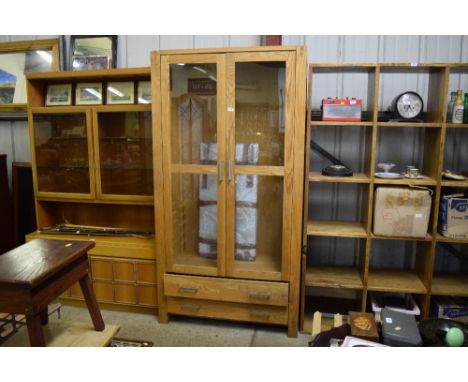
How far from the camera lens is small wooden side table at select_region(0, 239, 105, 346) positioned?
1.44m

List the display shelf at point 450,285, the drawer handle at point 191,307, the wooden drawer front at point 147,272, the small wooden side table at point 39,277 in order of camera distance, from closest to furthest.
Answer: the small wooden side table at point 39,277
the display shelf at point 450,285
the drawer handle at point 191,307
the wooden drawer front at point 147,272

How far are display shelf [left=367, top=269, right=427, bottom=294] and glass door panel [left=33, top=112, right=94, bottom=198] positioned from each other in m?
2.23

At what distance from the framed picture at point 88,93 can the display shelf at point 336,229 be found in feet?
6.32

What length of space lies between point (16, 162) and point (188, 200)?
6.05 feet

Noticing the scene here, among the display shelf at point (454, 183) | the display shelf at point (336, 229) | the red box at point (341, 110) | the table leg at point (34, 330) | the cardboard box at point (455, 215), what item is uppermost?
the red box at point (341, 110)

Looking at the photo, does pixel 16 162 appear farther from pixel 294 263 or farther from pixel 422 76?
pixel 422 76

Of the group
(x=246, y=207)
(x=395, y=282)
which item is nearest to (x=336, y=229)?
(x=395, y=282)

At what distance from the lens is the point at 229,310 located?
2.46 meters

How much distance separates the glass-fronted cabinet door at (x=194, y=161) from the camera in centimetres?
229

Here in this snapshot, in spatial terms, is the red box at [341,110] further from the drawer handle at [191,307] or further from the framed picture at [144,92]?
the drawer handle at [191,307]

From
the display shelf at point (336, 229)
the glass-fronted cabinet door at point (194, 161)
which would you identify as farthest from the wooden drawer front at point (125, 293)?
the display shelf at point (336, 229)

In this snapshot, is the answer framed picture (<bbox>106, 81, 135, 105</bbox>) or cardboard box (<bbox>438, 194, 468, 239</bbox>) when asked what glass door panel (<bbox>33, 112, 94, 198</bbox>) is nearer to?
framed picture (<bbox>106, 81, 135, 105</bbox>)

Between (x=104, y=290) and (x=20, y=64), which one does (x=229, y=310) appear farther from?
(x=20, y=64)

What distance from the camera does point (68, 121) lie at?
282cm
